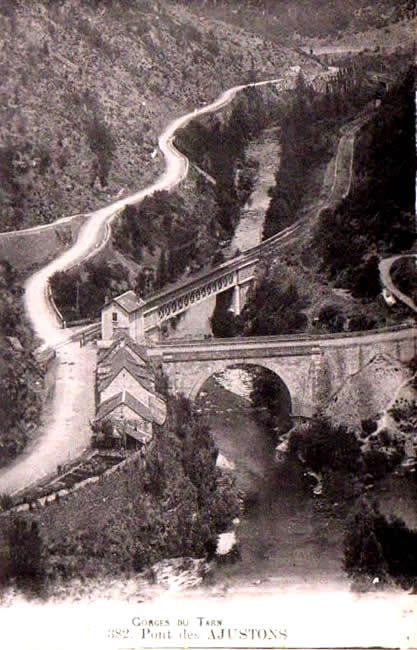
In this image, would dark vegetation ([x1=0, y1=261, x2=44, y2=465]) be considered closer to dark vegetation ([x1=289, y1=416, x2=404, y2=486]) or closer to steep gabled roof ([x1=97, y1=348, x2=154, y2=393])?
steep gabled roof ([x1=97, y1=348, x2=154, y2=393])

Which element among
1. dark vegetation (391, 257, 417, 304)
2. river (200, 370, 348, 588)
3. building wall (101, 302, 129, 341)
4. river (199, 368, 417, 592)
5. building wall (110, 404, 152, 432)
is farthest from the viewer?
building wall (101, 302, 129, 341)

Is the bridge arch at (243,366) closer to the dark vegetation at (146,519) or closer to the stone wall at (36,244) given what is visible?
the dark vegetation at (146,519)

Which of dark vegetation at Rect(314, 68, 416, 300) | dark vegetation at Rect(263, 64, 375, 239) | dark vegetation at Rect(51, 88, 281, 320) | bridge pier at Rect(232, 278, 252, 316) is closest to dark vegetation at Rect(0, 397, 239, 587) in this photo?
bridge pier at Rect(232, 278, 252, 316)

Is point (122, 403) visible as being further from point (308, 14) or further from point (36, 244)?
point (308, 14)

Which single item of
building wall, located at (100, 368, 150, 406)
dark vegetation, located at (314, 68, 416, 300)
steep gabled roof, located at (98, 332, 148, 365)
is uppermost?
dark vegetation, located at (314, 68, 416, 300)

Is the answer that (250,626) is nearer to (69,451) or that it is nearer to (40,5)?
(69,451)

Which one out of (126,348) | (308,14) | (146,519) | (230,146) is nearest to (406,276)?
(126,348)
